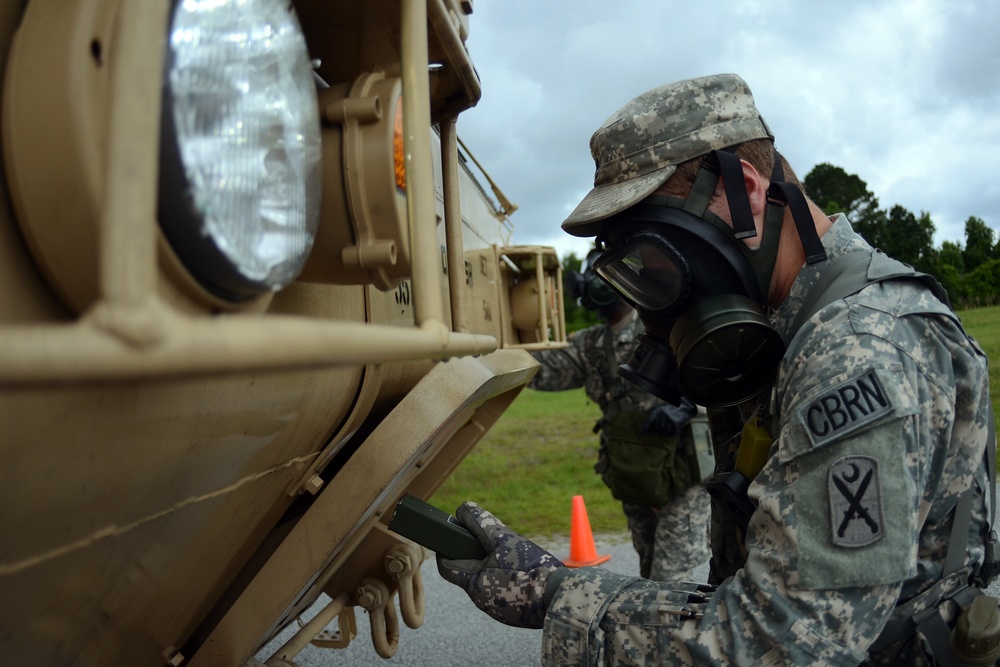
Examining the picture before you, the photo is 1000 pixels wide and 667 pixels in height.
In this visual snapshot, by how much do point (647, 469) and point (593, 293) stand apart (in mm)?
1126

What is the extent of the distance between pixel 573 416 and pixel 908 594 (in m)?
12.3

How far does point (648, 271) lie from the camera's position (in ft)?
6.01

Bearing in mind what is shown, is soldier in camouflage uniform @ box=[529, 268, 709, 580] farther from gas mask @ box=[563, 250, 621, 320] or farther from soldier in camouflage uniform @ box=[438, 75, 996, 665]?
soldier in camouflage uniform @ box=[438, 75, 996, 665]

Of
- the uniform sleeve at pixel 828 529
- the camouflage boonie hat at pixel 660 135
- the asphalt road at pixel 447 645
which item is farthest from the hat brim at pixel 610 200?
the asphalt road at pixel 447 645

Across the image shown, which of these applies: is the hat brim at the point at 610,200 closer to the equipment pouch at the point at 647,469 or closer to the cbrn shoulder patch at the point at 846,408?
the cbrn shoulder patch at the point at 846,408

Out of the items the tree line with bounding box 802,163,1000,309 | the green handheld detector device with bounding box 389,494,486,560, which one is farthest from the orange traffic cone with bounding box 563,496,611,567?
the green handheld detector device with bounding box 389,494,486,560

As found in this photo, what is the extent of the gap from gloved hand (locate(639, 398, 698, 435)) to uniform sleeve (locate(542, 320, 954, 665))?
3338 mm

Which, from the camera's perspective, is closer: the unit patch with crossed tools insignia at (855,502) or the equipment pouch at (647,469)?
the unit patch with crossed tools insignia at (855,502)

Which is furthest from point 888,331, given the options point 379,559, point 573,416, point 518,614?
point 573,416

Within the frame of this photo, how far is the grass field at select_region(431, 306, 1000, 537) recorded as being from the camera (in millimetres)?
7059

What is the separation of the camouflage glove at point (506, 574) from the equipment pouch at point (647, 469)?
10.4 feet

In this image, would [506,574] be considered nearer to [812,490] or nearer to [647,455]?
[812,490]

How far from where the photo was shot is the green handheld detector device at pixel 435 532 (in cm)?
182

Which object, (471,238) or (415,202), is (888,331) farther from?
(471,238)
